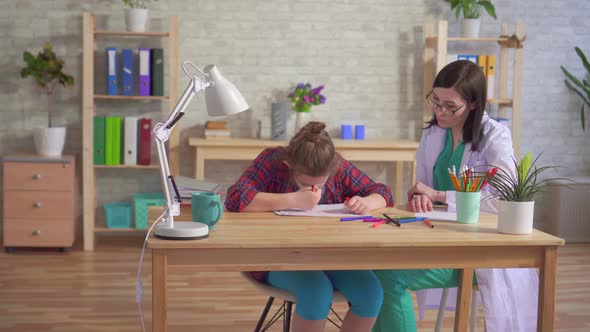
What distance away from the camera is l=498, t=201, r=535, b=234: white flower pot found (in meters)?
2.22

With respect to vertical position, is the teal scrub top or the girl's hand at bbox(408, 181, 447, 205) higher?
the teal scrub top

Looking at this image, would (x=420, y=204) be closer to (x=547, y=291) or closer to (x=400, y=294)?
(x=400, y=294)

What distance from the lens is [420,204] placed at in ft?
8.59

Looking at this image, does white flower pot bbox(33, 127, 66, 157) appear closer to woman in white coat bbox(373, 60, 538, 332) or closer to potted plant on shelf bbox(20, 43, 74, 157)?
potted plant on shelf bbox(20, 43, 74, 157)

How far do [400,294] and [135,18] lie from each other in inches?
129

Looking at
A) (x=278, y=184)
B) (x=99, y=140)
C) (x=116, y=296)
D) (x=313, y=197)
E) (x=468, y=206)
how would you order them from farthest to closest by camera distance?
(x=99, y=140) → (x=116, y=296) → (x=278, y=184) → (x=313, y=197) → (x=468, y=206)

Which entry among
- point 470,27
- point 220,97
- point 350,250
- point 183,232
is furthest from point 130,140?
point 350,250

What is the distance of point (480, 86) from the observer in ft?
9.16

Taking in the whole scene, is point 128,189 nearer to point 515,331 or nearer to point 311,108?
point 311,108

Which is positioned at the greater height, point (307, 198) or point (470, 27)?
point (470, 27)

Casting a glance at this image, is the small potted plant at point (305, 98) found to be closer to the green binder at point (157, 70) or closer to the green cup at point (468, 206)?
the green binder at point (157, 70)

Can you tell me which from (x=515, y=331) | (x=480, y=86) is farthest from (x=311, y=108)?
(x=515, y=331)

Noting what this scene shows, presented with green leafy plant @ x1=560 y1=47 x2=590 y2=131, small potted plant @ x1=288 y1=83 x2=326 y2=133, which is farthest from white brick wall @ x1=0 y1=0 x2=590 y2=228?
small potted plant @ x1=288 y1=83 x2=326 y2=133

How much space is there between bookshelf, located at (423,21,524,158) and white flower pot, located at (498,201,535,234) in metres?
3.18
